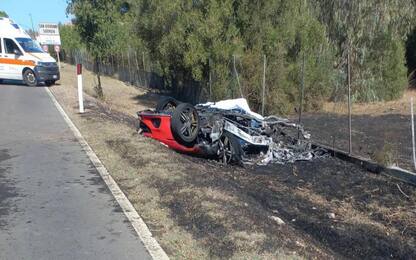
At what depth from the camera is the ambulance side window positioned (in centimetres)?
2694

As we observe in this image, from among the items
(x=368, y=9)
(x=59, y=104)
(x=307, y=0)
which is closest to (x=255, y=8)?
(x=307, y=0)

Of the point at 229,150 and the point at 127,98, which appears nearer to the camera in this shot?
the point at 229,150

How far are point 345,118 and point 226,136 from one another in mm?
7816

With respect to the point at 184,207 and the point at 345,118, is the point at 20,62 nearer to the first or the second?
the point at 345,118

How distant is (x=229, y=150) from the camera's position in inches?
410

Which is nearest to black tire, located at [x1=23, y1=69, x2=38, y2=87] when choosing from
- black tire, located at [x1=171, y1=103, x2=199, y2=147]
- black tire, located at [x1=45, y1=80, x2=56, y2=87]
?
black tire, located at [x1=45, y1=80, x2=56, y2=87]

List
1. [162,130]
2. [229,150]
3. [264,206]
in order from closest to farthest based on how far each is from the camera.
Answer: [264,206] → [229,150] → [162,130]

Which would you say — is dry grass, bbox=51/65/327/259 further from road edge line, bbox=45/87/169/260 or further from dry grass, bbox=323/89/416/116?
dry grass, bbox=323/89/416/116

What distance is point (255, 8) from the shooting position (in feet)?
58.6

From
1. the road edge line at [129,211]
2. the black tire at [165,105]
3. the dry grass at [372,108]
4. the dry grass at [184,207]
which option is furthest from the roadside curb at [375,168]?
the dry grass at [372,108]

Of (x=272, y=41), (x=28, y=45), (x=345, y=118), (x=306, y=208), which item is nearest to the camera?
(x=306, y=208)

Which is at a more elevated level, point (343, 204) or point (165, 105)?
point (165, 105)

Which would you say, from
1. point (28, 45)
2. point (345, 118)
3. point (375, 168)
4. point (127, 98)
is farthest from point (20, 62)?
point (375, 168)

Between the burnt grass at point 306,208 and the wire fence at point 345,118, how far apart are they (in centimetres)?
114
